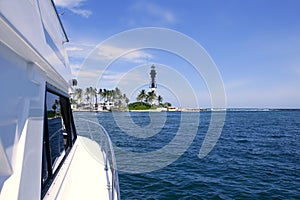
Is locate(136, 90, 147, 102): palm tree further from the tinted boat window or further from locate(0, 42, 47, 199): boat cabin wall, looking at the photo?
locate(0, 42, 47, 199): boat cabin wall

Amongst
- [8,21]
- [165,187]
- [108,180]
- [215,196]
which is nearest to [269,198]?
[215,196]

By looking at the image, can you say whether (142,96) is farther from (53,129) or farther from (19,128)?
(19,128)

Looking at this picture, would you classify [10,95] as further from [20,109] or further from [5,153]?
[5,153]

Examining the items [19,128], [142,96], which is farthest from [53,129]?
[142,96]

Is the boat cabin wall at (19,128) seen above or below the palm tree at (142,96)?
below

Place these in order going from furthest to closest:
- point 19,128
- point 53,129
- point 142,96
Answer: point 142,96 → point 53,129 → point 19,128

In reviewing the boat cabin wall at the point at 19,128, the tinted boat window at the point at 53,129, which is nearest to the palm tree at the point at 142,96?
the tinted boat window at the point at 53,129

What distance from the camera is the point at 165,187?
6.59 m

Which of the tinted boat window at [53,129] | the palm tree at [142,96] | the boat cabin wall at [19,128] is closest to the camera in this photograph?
the boat cabin wall at [19,128]

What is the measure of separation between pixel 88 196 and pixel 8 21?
7.41 feet

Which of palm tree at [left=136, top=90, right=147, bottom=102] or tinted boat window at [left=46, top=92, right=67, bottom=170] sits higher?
palm tree at [left=136, top=90, right=147, bottom=102]

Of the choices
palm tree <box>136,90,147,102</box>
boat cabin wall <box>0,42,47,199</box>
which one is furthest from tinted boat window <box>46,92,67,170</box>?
palm tree <box>136,90,147,102</box>

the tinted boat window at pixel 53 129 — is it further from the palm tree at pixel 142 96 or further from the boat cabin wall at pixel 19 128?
the palm tree at pixel 142 96

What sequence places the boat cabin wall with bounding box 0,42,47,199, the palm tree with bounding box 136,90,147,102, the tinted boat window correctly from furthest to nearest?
the palm tree with bounding box 136,90,147,102
the tinted boat window
the boat cabin wall with bounding box 0,42,47,199
